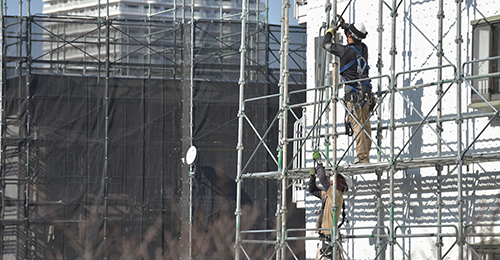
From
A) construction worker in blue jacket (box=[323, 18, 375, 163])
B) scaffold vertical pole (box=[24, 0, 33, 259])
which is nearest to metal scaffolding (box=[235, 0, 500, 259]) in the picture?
construction worker in blue jacket (box=[323, 18, 375, 163])

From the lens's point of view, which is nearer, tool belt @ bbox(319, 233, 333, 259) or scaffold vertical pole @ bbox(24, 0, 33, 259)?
tool belt @ bbox(319, 233, 333, 259)

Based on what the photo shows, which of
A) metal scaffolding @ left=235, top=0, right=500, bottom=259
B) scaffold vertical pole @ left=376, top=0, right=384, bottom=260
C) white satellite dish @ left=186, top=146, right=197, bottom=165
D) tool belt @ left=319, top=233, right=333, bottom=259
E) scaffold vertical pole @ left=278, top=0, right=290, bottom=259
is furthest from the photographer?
white satellite dish @ left=186, top=146, right=197, bottom=165

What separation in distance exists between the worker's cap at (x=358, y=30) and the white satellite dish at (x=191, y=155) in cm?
1119

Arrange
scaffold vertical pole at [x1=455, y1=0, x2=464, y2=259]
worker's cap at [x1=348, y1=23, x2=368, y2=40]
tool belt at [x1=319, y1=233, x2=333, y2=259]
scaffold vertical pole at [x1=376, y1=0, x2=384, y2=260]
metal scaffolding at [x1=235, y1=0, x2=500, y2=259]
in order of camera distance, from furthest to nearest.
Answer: scaffold vertical pole at [x1=376, y1=0, x2=384, y2=260] < worker's cap at [x1=348, y1=23, x2=368, y2=40] < tool belt at [x1=319, y1=233, x2=333, y2=259] < metal scaffolding at [x1=235, y1=0, x2=500, y2=259] < scaffold vertical pole at [x1=455, y1=0, x2=464, y2=259]

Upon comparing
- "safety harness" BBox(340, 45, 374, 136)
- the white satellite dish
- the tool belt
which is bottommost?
the tool belt

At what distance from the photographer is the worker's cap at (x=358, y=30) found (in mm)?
11125

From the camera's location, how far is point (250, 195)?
23.4 meters

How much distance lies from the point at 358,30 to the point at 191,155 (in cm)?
1154

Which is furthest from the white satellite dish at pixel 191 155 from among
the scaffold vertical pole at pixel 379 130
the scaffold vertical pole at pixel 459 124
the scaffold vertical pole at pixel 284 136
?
the scaffold vertical pole at pixel 459 124

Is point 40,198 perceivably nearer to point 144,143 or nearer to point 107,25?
point 144,143

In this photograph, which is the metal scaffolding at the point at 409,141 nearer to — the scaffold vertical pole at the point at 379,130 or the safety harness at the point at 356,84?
the scaffold vertical pole at the point at 379,130

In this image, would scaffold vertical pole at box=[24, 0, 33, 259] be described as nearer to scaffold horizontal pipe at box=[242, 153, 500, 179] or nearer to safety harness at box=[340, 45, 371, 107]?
scaffold horizontal pipe at box=[242, 153, 500, 179]

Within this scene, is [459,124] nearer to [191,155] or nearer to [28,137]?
[191,155]

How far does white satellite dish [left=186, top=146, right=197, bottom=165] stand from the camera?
21.8 meters
